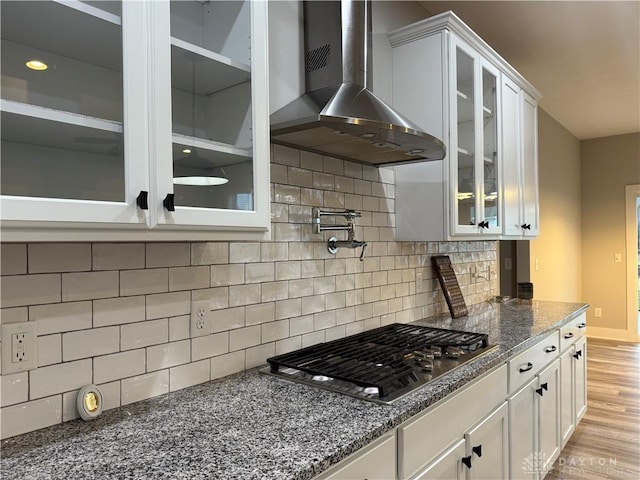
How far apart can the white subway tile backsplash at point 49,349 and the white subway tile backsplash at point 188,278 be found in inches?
14.2

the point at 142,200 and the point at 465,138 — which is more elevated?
the point at 465,138

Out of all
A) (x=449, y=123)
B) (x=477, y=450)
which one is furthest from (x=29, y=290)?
(x=449, y=123)

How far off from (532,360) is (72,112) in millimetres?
2264

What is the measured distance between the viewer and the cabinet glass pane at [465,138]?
2.48m

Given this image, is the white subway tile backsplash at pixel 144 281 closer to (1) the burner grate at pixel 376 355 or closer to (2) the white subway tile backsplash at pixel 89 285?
(2) the white subway tile backsplash at pixel 89 285

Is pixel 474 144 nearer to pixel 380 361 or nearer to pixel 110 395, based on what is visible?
pixel 380 361

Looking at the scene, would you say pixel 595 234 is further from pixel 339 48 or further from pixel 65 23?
pixel 65 23

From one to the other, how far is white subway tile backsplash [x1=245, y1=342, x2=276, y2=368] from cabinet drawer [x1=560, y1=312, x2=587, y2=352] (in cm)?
194

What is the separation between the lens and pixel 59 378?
1.22 m

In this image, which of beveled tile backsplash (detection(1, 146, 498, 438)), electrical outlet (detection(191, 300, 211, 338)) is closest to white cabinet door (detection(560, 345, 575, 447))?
beveled tile backsplash (detection(1, 146, 498, 438))

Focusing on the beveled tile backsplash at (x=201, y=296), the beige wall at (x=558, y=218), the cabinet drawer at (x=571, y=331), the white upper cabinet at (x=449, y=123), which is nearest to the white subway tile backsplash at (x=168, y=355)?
the beveled tile backsplash at (x=201, y=296)

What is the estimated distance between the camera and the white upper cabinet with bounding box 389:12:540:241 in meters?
2.38

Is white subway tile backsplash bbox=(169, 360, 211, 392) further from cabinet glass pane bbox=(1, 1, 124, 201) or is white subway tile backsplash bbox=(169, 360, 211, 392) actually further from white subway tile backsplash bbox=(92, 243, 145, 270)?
cabinet glass pane bbox=(1, 1, 124, 201)

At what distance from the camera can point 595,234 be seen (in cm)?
669
